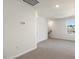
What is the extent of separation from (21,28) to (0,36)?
3.29 metres

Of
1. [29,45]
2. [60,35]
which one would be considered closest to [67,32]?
[60,35]

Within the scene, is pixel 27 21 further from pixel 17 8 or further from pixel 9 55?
pixel 9 55

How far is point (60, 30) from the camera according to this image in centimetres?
1020

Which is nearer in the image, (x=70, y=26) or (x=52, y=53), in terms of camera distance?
(x=52, y=53)

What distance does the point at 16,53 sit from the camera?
391 cm

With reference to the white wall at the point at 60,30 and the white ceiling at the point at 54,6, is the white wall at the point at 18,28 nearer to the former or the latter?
the white ceiling at the point at 54,6

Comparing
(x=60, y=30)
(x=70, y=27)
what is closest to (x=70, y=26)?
(x=70, y=27)

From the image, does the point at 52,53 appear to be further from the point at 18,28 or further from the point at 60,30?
the point at 60,30

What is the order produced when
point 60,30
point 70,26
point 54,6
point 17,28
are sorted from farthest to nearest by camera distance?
point 60,30 < point 70,26 < point 54,6 < point 17,28

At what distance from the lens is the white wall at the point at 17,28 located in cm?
338

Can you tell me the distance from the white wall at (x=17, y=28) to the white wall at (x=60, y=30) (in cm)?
513

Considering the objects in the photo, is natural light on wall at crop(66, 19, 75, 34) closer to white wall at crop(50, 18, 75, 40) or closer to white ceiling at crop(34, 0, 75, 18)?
white wall at crop(50, 18, 75, 40)

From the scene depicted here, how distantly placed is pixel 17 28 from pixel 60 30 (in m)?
7.06

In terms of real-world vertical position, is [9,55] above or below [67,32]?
below
